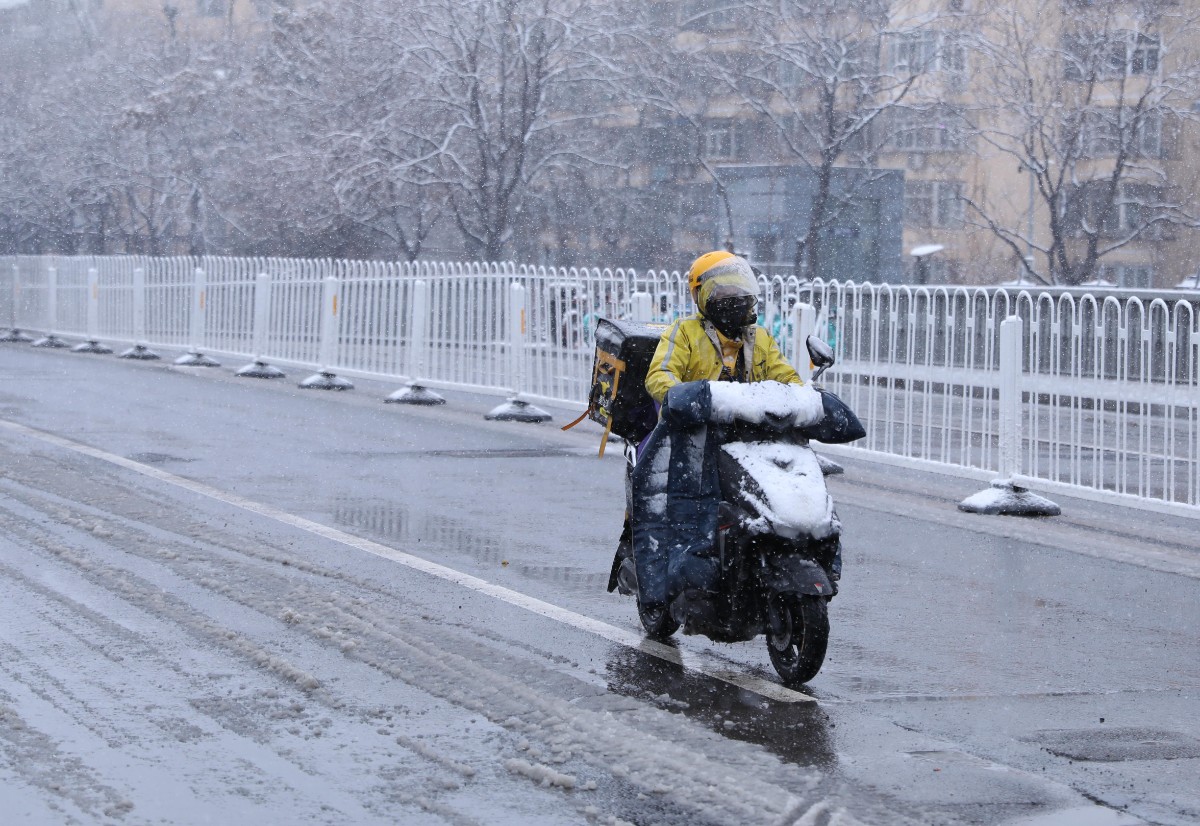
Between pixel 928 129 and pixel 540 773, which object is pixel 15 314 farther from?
pixel 540 773

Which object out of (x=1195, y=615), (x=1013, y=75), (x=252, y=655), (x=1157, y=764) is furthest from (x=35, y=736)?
(x=1013, y=75)

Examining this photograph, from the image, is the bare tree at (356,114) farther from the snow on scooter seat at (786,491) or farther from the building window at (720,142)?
the snow on scooter seat at (786,491)

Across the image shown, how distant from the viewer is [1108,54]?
35125 millimetres

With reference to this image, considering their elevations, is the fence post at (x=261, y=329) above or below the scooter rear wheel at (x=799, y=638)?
above

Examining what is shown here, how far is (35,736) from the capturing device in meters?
5.29

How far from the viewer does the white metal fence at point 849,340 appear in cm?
1130

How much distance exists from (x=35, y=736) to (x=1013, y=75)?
34.3 m

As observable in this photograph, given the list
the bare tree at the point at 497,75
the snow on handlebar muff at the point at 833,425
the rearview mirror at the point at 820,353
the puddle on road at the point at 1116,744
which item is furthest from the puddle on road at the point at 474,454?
the bare tree at the point at 497,75

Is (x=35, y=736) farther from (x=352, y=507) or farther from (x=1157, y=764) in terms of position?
(x=352, y=507)

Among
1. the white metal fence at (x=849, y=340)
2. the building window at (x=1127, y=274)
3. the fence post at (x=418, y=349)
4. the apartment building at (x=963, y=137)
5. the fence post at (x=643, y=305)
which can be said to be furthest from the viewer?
the building window at (x=1127, y=274)

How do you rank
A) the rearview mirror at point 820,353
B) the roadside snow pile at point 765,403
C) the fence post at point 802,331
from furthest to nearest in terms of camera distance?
the fence post at point 802,331
the rearview mirror at point 820,353
the roadside snow pile at point 765,403

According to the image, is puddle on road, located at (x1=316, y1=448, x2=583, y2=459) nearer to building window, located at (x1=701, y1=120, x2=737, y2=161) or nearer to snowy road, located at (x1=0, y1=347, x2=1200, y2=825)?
snowy road, located at (x1=0, y1=347, x2=1200, y2=825)

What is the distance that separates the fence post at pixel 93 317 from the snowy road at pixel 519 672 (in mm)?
18388

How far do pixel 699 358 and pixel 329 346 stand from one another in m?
15.5
